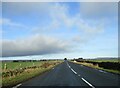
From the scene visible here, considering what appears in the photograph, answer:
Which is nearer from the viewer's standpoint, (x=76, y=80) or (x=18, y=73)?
(x=76, y=80)

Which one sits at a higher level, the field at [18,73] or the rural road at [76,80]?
the field at [18,73]

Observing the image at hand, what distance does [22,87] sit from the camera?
15.7m

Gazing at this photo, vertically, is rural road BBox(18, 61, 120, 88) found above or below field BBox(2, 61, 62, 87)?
below

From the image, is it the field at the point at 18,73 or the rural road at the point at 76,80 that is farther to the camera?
the field at the point at 18,73

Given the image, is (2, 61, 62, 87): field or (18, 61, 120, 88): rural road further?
(2, 61, 62, 87): field

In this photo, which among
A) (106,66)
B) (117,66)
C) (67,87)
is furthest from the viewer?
(106,66)

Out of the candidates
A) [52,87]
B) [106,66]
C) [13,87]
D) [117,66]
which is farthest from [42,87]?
[106,66]

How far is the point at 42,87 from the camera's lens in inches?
614

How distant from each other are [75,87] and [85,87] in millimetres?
638

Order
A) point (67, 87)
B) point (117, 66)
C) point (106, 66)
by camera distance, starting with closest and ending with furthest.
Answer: point (67, 87)
point (117, 66)
point (106, 66)

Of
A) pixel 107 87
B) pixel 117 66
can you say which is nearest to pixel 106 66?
pixel 117 66

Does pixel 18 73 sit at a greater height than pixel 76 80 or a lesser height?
greater

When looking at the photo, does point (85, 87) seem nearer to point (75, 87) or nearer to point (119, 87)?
point (75, 87)

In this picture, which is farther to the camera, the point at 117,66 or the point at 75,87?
the point at 117,66
